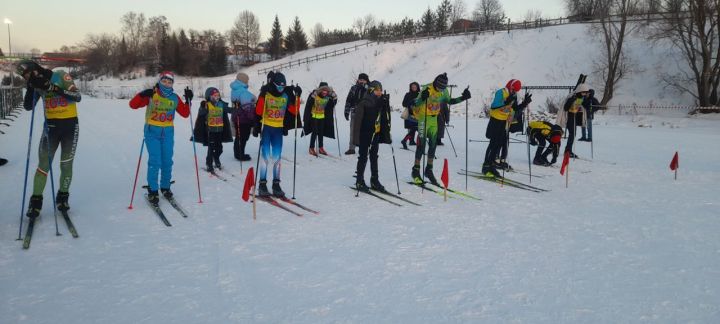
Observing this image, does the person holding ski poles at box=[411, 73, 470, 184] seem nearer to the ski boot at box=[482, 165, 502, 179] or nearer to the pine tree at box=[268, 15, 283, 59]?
the ski boot at box=[482, 165, 502, 179]

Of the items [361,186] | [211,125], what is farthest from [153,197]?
[361,186]

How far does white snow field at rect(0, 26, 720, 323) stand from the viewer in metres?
3.48

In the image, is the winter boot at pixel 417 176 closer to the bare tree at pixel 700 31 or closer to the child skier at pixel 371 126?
the child skier at pixel 371 126

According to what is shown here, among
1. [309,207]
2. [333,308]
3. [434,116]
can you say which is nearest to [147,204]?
[309,207]

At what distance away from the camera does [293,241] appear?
5027 mm

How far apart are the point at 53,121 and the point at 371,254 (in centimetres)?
448

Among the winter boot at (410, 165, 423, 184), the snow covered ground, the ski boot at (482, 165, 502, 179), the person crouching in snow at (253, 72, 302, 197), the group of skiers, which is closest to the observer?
the snow covered ground

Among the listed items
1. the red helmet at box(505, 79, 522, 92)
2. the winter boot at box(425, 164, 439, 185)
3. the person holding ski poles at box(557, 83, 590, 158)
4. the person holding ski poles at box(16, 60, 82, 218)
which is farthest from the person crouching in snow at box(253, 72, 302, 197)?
the person holding ski poles at box(557, 83, 590, 158)

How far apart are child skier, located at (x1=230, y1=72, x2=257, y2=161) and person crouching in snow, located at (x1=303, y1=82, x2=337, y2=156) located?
1651 millimetres

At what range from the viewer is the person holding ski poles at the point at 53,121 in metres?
5.24

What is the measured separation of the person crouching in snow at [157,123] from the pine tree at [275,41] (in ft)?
230

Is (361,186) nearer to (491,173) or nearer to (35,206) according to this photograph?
(491,173)

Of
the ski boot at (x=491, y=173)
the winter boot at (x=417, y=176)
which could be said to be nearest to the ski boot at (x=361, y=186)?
the winter boot at (x=417, y=176)

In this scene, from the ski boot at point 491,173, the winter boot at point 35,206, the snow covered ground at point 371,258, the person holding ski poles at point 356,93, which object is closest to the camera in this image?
the snow covered ground at point 371,258
